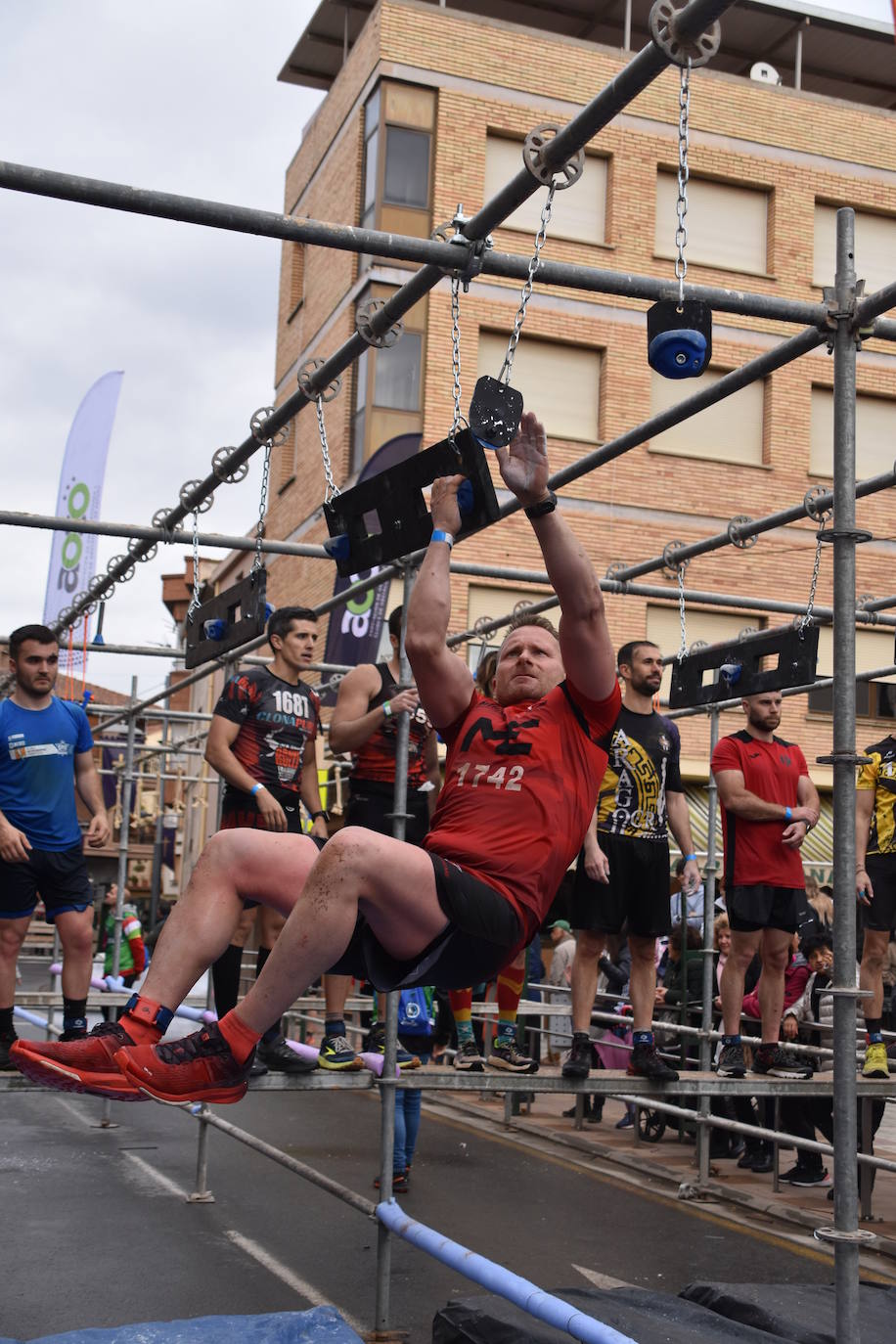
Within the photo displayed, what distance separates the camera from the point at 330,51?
988 inches

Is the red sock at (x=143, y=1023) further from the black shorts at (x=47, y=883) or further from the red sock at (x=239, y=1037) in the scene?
the black shorts at (x=47, y=883)

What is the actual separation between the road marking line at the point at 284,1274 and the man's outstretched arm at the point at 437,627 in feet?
8.88

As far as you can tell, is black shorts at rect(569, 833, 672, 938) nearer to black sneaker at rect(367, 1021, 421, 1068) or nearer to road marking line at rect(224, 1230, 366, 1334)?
black sneaker at rect(367, 1021, 421, 1068)

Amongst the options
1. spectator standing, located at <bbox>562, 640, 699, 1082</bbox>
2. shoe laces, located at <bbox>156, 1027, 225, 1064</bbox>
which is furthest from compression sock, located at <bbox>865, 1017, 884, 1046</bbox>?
shoe laces, located at <bbox>156, 1027, 225, 1064</bbox>

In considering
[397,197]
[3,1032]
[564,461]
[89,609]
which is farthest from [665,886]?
[397,197]

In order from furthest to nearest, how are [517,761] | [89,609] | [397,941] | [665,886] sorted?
[89,609], [665,886], [517,761], [397,941]

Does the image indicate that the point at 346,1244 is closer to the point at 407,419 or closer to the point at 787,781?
the point at 787,781

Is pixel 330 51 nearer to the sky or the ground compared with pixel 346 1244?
nearer to the sky

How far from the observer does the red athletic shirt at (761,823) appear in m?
7.37

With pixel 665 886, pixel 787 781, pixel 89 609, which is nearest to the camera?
pixel 665 886

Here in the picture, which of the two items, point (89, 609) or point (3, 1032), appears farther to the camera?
point (89, 609)

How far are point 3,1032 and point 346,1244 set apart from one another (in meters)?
2.11

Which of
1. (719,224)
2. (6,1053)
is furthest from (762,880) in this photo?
(719,224)

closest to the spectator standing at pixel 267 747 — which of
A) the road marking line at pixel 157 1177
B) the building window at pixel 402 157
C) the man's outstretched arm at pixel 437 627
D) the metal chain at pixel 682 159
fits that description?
the road marking line at pixel 157 1177
